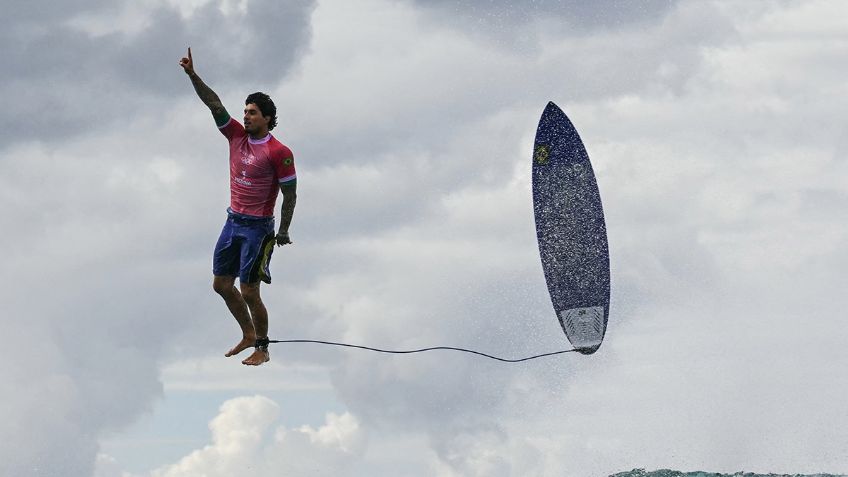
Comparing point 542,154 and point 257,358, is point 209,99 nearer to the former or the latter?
point 257,358

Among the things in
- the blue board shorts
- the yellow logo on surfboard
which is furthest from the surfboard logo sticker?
the blue board shorts

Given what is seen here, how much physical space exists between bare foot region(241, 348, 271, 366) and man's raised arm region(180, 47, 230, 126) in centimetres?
417

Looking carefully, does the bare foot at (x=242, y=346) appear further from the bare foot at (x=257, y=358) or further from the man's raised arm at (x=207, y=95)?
the man's raised arm at (x=207, y=95)

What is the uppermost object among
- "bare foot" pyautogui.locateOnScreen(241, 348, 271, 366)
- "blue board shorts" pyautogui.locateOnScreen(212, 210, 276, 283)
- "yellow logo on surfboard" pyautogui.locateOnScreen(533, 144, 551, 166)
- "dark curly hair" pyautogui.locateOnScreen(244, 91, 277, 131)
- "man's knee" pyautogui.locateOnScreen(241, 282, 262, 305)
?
"yellow logo on surfboard" pyautogui.locateOnScreen(533, 144, 551, 166)

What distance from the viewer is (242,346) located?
1867 centimetres

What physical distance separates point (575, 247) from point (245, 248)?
7.35 m

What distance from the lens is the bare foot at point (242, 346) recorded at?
61.2ft

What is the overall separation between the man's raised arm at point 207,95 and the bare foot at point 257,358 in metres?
4.17

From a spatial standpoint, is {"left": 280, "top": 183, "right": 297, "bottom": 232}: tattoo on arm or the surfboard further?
the surfboard

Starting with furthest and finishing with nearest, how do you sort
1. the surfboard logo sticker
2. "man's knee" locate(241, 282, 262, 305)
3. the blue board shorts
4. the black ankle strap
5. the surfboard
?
the surfboard logo sticker
the surfboard
the black ankle strap
"man's knee" locate(241, 282, 262, 305)
the blue board shorts

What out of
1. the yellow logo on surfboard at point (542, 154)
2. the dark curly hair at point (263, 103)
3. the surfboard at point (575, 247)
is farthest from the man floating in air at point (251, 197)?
the yellow logo on surfboard at point (542, 154)

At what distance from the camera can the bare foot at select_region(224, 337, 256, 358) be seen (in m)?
18.7

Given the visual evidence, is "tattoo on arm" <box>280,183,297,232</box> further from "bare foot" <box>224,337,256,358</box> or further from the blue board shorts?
"bare foot" <box>224,337,256,358</box>

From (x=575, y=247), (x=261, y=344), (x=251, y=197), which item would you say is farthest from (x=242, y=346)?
(x=575, y=247)
